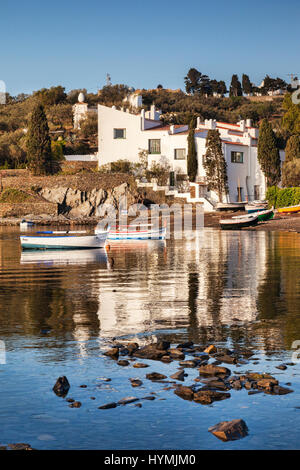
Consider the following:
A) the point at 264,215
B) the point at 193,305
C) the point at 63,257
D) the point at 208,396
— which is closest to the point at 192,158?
the point at 264,215

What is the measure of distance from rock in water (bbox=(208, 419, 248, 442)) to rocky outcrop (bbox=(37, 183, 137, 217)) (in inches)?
2953

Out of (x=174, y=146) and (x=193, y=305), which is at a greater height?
(x=174, y=146)

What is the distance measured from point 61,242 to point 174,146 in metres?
41.5

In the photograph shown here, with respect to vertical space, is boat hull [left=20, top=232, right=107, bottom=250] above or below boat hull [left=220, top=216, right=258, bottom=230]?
below

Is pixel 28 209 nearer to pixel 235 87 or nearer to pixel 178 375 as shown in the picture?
pixel 178 375

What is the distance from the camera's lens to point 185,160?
265ft

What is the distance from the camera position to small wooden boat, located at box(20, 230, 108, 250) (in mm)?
42406

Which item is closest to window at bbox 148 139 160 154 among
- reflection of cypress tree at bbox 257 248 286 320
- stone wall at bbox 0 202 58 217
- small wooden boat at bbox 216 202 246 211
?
small wooden boat at bbox 216 202 246 211

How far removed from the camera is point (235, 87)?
167 metres

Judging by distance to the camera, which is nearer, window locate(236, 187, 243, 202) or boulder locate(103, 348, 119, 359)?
boulder locate(103, 348, 119, 359)

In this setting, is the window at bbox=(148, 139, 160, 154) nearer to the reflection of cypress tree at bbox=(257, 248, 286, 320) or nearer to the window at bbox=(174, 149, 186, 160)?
the window at bbox=(174, 149, 186, 160)

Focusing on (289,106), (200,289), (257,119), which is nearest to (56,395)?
(200,289)

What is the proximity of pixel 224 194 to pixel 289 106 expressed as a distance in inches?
585

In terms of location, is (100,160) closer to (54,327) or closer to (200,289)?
(200,289)
